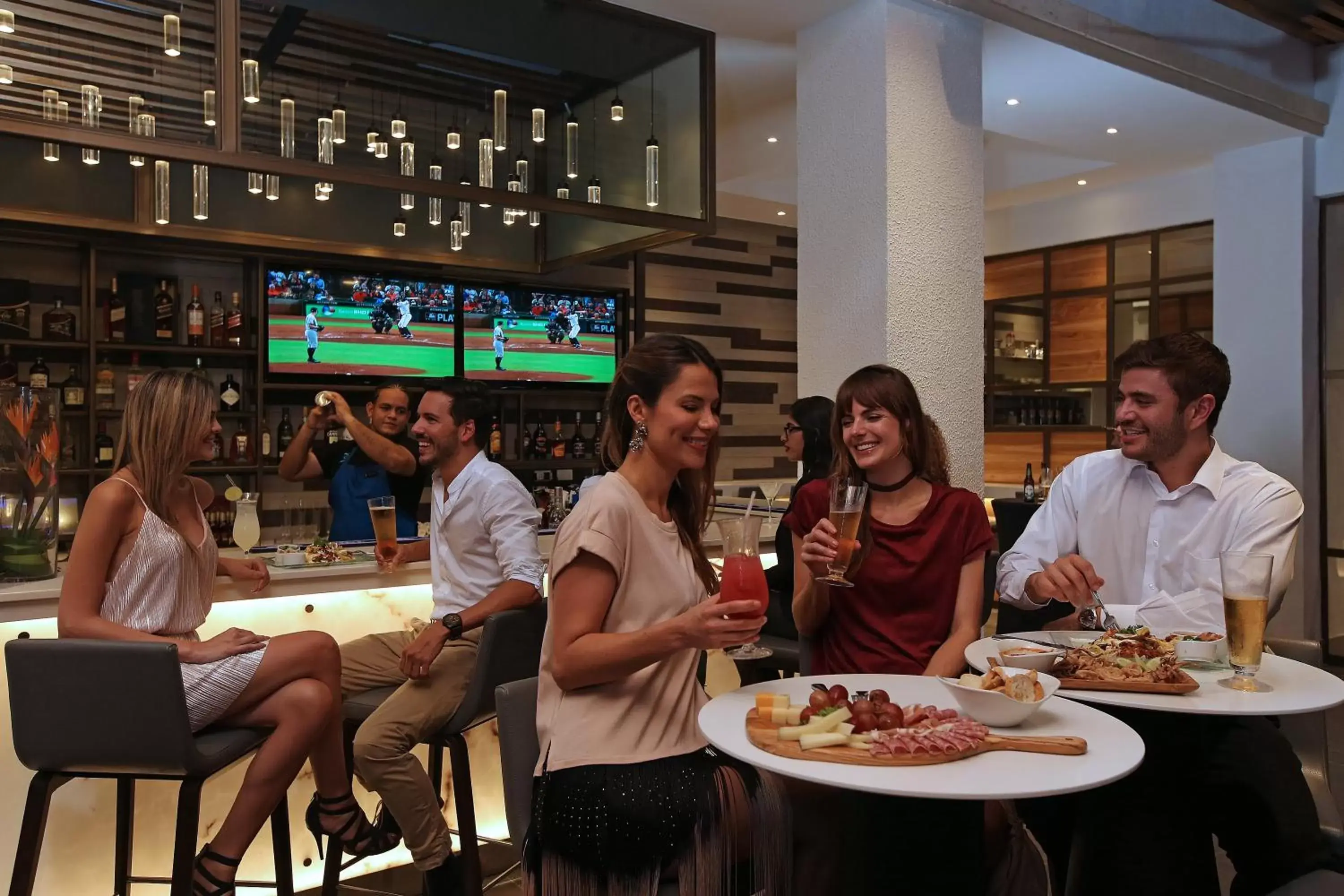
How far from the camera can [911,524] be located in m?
2.39

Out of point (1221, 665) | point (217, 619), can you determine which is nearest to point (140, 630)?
point (217, 619)

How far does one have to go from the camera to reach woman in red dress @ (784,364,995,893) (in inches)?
91.3

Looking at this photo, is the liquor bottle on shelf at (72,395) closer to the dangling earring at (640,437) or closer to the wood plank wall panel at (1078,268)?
the dangling earring at (640,437)

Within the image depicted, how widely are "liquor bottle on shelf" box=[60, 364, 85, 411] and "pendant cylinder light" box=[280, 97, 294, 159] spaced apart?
2.66m

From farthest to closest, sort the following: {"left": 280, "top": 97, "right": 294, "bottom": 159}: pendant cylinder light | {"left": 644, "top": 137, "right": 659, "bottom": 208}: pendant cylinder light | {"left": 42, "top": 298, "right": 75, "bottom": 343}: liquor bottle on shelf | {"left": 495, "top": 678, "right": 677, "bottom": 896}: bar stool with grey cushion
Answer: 1. {"left": 42, "top": 298, "right": 75, "bottom": 343}: liquor bottle on shelf
2. {"left": 644, "top": 137, "right": 659, "bottom": 208}: pendant cylinder light
3. {"left": 280, "top": 97, "right": 294, "bottom": 159}: pendant cylinder light
4. {"left": 495, "top": 678, "right": 677, "bottom": 896}: bar stool with grey cushion

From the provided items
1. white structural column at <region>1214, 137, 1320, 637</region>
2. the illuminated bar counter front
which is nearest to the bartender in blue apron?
the illuminated bar counter front

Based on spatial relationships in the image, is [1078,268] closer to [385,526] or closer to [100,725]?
[385,526]

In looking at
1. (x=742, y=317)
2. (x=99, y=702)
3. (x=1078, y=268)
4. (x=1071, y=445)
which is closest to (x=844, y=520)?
(x=99, y=702)

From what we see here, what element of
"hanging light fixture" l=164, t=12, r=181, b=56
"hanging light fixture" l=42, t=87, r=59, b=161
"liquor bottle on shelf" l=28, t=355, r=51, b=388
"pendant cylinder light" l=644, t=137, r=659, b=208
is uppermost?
"hanging light fixture" l=164, t=12, r=181, b=56

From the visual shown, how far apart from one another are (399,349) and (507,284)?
0.88 metres

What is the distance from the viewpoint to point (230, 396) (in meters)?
5.86

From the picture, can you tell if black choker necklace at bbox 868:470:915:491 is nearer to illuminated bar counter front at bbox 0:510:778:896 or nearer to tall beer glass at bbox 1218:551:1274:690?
tall beer glass at bbox 1218:551:1274:690

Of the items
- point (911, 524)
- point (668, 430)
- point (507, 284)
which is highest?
point (507, 284)

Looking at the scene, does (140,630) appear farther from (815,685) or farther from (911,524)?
(911,524)
